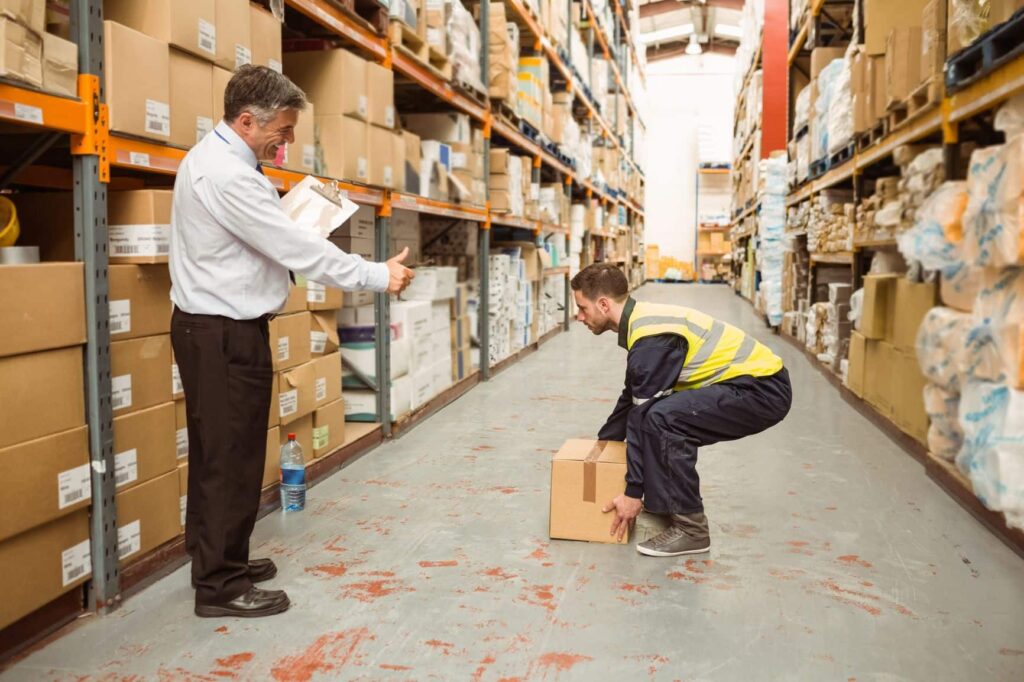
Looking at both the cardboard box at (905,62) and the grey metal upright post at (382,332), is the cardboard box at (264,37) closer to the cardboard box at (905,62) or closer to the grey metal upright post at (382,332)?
the grey metal upright post at (382,332)

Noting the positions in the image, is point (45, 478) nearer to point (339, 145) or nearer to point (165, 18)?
point (165, 18)

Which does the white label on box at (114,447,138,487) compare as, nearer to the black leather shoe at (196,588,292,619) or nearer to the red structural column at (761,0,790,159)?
the black leather shoe at (196,588,292,619)

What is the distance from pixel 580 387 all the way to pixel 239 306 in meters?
4.70

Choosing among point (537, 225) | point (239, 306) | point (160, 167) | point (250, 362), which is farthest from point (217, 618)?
point (537, 225)

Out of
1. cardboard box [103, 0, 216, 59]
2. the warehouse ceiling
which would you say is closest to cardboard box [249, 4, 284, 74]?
cardboard box [103, 0, 216, 59]

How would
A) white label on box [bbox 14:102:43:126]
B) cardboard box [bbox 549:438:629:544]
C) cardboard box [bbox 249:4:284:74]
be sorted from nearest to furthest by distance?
white label on box [bbox 14:102:43:126] → cardboard box [bbox 549:438:629:544] → cardboard box [bbox 249:4:284:74]

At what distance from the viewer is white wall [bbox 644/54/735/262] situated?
26703mm

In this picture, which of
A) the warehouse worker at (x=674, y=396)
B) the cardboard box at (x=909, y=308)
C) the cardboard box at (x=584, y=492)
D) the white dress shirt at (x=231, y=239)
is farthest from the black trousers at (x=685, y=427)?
the cardboard box at (x=909, y=308)

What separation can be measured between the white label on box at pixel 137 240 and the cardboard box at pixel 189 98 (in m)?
0.31

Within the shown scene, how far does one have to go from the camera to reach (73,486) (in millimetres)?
2393

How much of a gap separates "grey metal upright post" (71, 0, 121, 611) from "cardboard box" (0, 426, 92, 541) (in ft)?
0.19

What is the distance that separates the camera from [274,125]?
253 cm

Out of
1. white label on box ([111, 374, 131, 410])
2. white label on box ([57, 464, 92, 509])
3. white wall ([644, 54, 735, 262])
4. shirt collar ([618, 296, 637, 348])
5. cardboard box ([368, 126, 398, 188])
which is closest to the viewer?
white label on box ([57, 464, 92, 509])

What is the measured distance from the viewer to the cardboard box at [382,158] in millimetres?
4465
